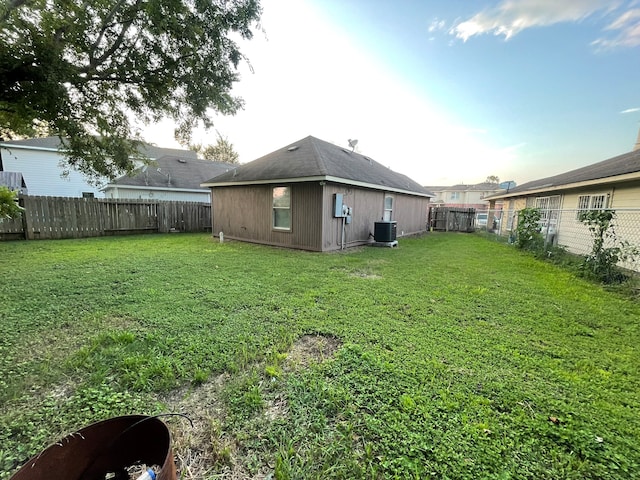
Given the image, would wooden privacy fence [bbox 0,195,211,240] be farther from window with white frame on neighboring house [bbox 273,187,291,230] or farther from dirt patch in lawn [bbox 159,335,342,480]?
dirt patch in lawn [bbox 159,335,342,480]

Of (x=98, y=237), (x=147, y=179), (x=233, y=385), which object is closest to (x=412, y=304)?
(x=233, y=385)

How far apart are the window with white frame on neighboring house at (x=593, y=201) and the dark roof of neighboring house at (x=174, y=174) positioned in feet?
59.2

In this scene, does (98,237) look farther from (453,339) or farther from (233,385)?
(453,339)

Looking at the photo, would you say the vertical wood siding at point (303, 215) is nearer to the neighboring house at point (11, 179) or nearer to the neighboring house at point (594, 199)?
the neighboring house at point (594, 199)

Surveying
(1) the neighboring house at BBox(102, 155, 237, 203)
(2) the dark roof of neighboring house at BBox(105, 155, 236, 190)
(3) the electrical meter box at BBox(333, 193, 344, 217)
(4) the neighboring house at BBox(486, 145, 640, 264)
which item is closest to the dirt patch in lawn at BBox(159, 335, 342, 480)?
(3) the electrical meter box at BBox(333, 193, 344, 217)

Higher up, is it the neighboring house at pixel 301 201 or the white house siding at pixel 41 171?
the white house siding at pixel 41 171

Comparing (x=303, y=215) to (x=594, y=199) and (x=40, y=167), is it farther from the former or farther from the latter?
(x=40, y=167)

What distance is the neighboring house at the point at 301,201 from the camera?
830cm

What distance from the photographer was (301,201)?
850cm

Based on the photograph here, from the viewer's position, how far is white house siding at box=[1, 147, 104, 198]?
16516mm

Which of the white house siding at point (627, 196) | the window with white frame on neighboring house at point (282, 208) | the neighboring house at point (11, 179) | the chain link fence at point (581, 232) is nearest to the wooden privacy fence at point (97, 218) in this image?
the window with white frame on neighboring house at point (282, 208)

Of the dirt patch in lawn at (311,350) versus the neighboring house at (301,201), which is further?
the neighboring house at (301,201)

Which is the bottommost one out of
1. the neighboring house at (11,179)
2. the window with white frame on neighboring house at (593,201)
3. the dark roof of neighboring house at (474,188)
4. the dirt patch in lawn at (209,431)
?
the dirt patch in lawn at (209,431)

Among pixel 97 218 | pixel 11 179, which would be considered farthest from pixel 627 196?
pixel 11 179
